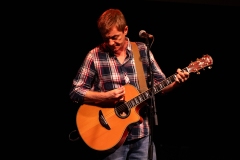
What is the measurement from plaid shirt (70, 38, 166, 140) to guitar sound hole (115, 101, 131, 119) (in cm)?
15

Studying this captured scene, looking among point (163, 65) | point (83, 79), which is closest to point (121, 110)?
point (83, 79)

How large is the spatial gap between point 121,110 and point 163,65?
1.67 metres

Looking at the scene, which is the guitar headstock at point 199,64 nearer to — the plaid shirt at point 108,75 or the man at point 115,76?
the man at point 115,76

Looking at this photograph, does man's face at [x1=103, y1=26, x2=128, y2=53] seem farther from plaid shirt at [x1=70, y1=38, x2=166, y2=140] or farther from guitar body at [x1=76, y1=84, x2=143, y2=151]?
guitar body at [x1=76, y1=84, x2=143, y2=151]

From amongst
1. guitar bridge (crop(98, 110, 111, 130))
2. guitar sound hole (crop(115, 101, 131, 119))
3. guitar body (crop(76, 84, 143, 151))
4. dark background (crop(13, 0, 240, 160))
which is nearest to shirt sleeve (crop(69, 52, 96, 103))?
guitar body (crop(76, 84, 143, 151))

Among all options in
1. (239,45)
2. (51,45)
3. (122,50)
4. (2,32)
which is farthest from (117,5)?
(239,45)

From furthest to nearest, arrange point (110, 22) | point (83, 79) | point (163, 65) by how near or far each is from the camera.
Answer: point (163, 65) < point (83, 79) < point (110, 22)

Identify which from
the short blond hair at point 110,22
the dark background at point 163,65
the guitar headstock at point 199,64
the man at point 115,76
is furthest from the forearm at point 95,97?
the dark background at point 163,65

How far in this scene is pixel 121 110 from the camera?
2.70m

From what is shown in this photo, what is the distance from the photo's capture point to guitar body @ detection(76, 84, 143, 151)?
8.52ft

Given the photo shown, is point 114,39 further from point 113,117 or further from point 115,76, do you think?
point 113,117

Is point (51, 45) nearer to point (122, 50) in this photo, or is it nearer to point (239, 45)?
point (122, 50)

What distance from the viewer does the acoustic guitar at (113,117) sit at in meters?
2.61

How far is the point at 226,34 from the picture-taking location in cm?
406
